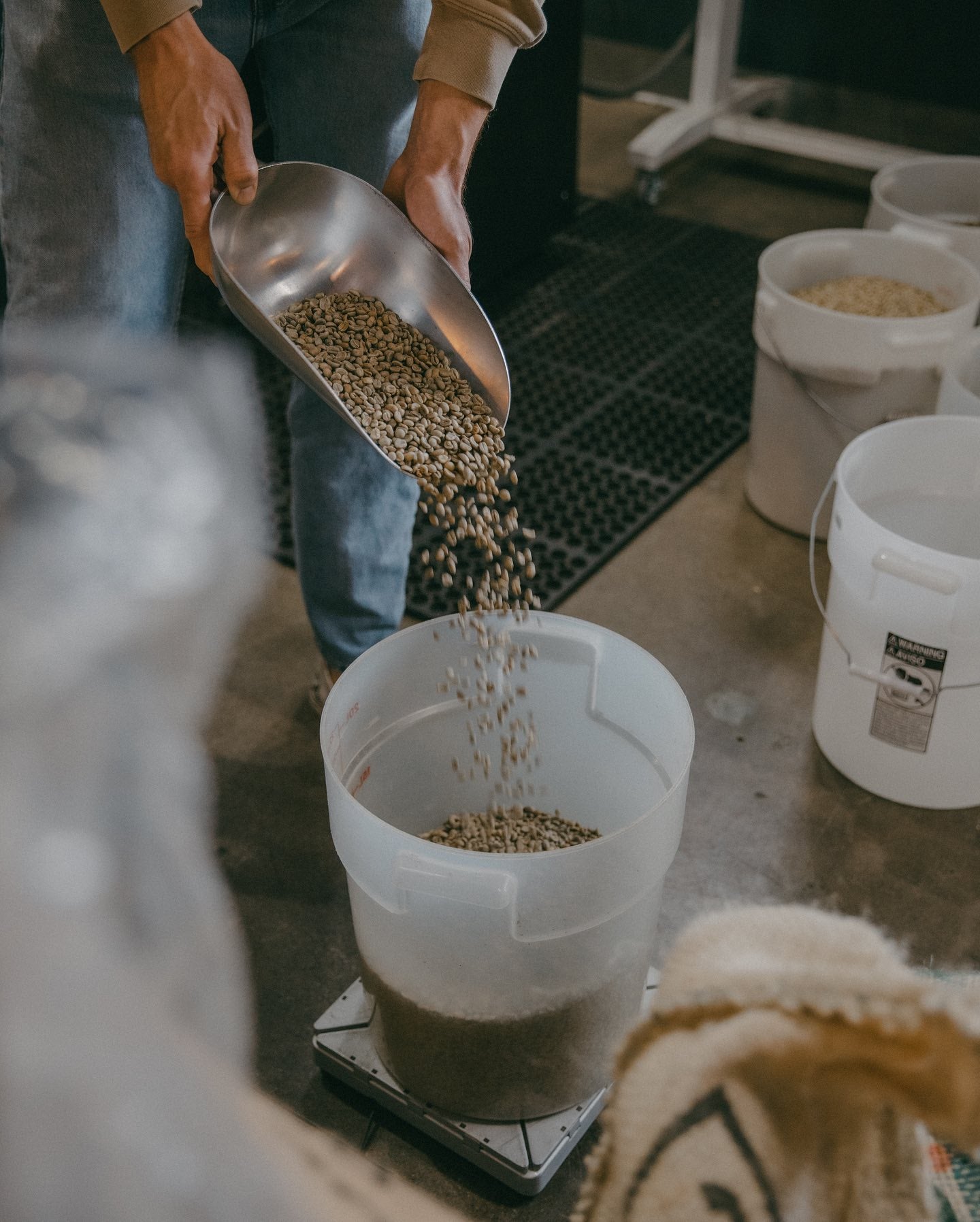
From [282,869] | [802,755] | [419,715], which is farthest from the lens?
[802,755]

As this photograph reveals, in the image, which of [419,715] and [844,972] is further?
[419,715]

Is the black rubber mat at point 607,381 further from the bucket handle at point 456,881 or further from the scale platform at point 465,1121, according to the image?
the bucket handle at point 456,881

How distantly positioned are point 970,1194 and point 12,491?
81 cm

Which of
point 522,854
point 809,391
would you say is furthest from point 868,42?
point 522,854

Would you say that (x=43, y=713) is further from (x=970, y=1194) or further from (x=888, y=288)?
(x=888, y=288)

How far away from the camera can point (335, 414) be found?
1.26 m

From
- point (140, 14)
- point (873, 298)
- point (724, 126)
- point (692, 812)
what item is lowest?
point (692, 812)

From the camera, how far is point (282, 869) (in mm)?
1300

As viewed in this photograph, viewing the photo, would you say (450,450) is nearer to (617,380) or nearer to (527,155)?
(617,380)

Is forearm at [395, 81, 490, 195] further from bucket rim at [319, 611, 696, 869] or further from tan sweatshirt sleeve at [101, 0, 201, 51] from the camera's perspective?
bucket rim at [319, 611, 696, 869]

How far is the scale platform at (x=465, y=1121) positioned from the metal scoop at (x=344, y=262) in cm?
55

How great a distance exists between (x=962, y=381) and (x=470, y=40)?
2.61 feet

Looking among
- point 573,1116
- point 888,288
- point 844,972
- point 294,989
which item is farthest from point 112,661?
point 888,288

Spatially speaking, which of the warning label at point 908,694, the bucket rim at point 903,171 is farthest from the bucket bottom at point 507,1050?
the bucket rim at point 903,171
